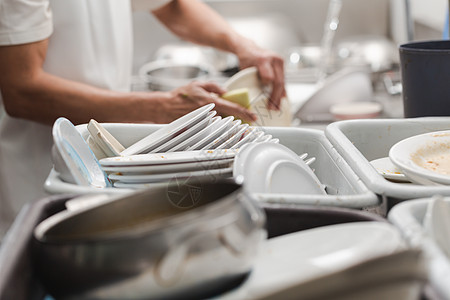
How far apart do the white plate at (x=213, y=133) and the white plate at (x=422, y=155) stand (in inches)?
10.4

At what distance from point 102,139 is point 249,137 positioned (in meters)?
0.25

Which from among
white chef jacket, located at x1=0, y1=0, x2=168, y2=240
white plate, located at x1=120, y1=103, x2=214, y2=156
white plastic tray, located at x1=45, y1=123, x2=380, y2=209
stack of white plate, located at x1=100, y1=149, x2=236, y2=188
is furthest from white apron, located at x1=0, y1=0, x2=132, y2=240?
stack of white plate, located at x1=100, y1=149, x2=236, y2=188

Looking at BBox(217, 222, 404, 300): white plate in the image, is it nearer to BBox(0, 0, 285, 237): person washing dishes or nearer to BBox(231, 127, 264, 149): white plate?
BBox(231, 127, 264, 149): white plate

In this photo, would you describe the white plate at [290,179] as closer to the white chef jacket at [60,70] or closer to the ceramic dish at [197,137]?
the ceramic dish at [197,137]

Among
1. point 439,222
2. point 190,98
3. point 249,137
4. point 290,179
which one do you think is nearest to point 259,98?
point 190,98

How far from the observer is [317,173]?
3.30 ft

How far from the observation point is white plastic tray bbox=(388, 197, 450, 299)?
50 cm

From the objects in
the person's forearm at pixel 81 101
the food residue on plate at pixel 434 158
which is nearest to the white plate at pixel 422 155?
the food residue on plate at pixel 434 158

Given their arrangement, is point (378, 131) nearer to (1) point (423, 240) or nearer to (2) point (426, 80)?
(2) point (426, 80)

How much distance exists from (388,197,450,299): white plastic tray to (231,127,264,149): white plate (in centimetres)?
31

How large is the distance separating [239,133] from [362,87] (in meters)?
1.41

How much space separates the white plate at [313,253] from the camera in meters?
0.49

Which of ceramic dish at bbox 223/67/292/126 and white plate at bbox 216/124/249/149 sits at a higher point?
white plate at bbox 216/124/249/149

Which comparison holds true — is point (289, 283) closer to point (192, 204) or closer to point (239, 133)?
point (192, 204)
